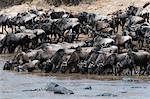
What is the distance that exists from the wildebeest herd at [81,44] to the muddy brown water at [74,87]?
1009mm

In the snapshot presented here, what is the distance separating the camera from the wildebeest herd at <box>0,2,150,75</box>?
22.7 metres

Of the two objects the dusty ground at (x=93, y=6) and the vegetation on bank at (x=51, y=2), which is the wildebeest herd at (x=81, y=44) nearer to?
the dusty ground at (x=93, y=6)

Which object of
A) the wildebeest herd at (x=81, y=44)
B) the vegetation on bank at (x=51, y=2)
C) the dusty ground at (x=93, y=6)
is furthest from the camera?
the vegetation on bank at (x=51, y=2)

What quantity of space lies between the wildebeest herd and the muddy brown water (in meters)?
1.01

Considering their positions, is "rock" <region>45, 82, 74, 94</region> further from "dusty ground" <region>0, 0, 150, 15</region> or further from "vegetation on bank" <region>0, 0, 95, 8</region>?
"vegetation on bank" <region>0, 0, 95, 8</region>

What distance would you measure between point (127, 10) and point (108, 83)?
17.8 metres

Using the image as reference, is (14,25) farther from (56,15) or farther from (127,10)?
(127,10)

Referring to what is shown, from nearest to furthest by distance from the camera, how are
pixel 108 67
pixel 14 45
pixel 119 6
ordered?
1. pixel 108 67
2. pixel 14 45
3. pixel 119 6

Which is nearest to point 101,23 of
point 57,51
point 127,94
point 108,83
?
point 57,51

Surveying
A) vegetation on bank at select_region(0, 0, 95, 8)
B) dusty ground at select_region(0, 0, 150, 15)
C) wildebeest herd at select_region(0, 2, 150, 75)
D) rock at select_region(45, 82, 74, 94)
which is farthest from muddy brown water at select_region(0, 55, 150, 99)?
vegetation on bank at select_region(0, 0, 95, 8)

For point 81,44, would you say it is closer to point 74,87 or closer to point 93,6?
point 74,87

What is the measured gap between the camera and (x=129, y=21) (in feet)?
112

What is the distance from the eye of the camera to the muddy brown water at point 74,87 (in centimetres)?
1717

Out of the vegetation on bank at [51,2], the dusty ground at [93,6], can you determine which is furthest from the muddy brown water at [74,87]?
the vegetation on bank at [51,2]
